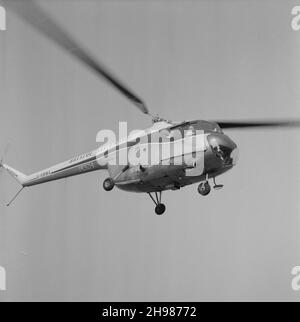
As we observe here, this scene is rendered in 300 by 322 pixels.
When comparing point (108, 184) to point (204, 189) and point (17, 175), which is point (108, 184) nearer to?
point (204, 189)

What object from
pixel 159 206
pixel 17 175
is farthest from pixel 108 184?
pixel 17 175

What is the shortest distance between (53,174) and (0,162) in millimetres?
4644

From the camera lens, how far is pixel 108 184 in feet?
63.8

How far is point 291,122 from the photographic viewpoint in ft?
55.0

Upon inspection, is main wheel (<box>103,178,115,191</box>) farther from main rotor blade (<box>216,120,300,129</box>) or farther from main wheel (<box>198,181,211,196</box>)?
main rotor blade (<box>216,120,300,129</box>)

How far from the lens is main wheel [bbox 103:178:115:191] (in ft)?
63.6

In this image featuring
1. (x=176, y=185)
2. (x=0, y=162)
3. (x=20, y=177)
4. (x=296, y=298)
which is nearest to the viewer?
(x=176, y=185)

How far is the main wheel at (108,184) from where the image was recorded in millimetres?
19375

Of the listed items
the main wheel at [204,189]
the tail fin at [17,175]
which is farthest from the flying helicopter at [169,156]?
the tail fin at [17,175]

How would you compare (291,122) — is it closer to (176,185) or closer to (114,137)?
(176,185)

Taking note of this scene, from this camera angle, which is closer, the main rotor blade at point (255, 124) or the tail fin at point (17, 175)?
the main rotor blade at point (255, 124)

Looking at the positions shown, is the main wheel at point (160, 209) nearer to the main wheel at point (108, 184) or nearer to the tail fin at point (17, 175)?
the main wheel at point (108, 184)
